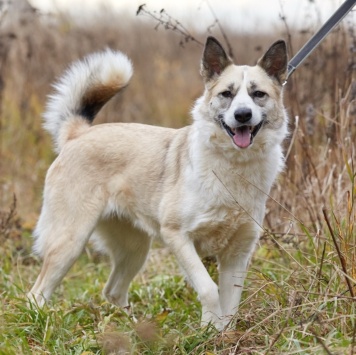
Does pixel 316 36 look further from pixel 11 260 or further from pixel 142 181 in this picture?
pixel 11 260

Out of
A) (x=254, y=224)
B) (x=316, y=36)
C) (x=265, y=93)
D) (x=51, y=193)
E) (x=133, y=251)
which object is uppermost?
(x=316, y=36)

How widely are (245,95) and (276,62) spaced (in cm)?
35

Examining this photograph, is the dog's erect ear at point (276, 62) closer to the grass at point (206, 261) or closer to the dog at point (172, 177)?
the dog at point (172, 177)

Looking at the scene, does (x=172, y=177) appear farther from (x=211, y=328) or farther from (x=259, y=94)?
(x=211, y=328)

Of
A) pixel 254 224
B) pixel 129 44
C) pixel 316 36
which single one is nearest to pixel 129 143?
pixel 254 224

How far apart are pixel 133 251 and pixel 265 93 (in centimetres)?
153

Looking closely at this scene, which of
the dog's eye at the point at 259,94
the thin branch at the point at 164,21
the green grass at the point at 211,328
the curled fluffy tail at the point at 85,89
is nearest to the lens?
the green grass at the point at 211,328

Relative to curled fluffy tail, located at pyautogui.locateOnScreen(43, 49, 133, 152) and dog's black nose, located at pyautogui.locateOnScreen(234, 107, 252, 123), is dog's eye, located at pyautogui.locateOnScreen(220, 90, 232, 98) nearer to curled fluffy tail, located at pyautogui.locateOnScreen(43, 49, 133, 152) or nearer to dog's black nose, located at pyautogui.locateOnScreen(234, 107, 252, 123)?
dog's black nose, located at pyautogui.locateOnScreen(234, 107, 252, 123)

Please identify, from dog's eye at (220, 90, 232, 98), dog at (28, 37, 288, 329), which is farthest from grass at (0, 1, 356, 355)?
dog's eye at (220, 90, 232, 98)

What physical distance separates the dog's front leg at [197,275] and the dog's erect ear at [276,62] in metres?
1.01

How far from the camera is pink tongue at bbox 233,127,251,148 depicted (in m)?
3.69

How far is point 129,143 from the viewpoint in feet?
14.5

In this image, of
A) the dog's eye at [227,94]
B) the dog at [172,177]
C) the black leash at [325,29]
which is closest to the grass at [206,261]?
the dog at [172,177]

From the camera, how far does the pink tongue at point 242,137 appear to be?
3.69m
